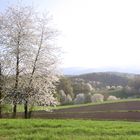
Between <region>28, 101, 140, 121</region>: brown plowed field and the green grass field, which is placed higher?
the green grass field

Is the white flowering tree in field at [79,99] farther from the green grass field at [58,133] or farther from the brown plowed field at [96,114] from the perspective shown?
the green grass field at [58,133]

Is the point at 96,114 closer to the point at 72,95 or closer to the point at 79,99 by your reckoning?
the point at 79,99

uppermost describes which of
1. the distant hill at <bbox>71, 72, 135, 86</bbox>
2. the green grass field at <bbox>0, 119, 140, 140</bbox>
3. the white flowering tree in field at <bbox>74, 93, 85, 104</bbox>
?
the distant hill at <bbox>71, 72, 135, 86</bbox>

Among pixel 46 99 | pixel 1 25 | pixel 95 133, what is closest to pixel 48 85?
pixel 46 99

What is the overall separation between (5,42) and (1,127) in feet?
52.7

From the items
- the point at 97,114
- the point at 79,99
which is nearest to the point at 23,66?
the point at 97,114

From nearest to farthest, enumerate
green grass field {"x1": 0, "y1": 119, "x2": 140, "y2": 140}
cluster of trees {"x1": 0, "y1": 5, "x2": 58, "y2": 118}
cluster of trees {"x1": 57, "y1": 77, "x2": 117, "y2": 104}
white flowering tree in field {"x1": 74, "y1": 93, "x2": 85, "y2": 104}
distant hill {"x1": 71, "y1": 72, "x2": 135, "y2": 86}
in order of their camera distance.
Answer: green grass field {"x1": 0, "y1": 119, "x2": 140, "y2": 140}, cluster of trees {"x1": 0, "y1": 5, "x2": 58, "y2": 118}, white flowering tree in field {"x1": 74, "y1": 93, "x2": 85, "y2": 104}, cluster of trees {"x1": 57, "y1": 77, "x2": 117, "y2": 104}, distant hill {"x1": 71, "y1": 72, "x2": 135, "y2": 86}

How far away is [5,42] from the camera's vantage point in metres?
32.8

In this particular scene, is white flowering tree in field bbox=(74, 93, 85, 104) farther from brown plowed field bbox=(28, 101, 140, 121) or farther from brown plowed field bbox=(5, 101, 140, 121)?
brown plowed field bbox=(5, 101, 140, 121)

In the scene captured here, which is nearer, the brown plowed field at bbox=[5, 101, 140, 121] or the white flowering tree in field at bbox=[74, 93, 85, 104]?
the brown plowed field at bbox=[5, 101, 140, 121]

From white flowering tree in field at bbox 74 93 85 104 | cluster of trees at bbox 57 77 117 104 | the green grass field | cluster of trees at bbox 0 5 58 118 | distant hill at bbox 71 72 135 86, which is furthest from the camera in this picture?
distant hill at bbox 71 72 135 86

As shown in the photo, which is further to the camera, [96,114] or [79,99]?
[79,99]

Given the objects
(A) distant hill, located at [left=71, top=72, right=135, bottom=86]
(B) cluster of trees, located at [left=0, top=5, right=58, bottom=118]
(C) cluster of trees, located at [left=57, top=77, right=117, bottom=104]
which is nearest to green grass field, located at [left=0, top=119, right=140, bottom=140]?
(B) cluster of trees, located at [left=0, top=5, right=58, bottom=118]

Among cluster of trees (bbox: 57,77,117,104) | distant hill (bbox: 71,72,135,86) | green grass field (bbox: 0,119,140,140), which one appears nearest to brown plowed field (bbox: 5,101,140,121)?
green grass field (bbox: 0,119,140,140)
